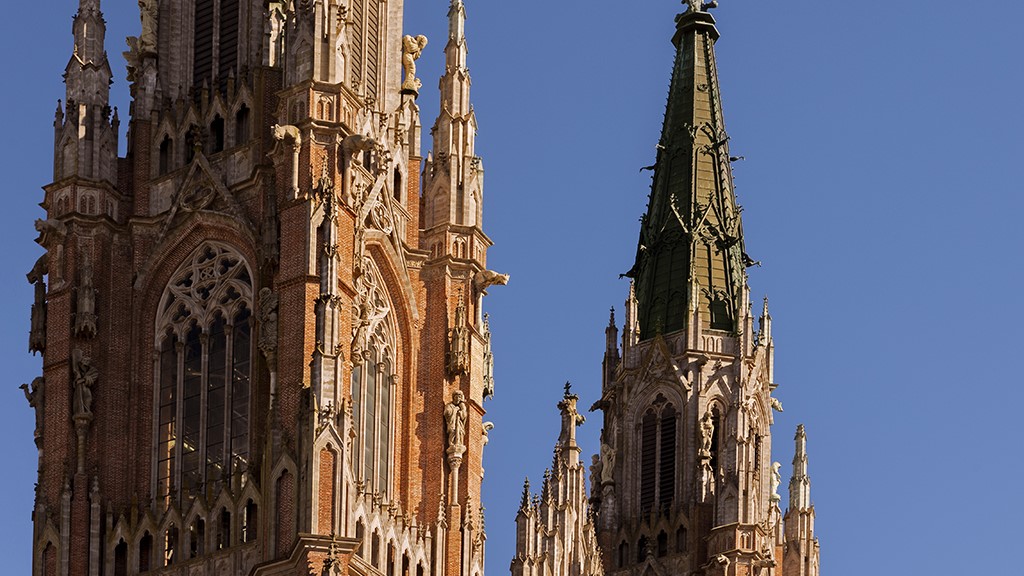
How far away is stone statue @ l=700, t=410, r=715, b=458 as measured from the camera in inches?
4018

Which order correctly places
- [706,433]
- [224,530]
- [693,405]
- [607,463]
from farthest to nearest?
[607,463]
[693,405]
[706,433]
[224,530]

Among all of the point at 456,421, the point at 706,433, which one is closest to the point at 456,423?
the point at 456,421

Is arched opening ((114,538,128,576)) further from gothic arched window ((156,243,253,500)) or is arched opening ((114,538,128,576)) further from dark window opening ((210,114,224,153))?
dark window opening ((210,114,224,153))

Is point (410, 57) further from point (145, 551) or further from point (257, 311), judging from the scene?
point (145, 551)

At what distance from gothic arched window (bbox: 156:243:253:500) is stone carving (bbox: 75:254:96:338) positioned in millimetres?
1693

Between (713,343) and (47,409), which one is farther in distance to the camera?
(713,343)

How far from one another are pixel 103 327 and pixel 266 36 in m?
8.48

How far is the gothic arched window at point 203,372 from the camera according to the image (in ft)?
243

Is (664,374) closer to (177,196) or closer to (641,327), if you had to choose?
(641,327)

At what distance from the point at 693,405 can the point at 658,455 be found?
216 centimetres

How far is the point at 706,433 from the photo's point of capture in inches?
4033

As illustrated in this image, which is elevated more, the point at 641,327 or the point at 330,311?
the point at 641,327

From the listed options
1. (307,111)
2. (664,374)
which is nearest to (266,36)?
(307,111)

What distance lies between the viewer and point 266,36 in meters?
78.2
